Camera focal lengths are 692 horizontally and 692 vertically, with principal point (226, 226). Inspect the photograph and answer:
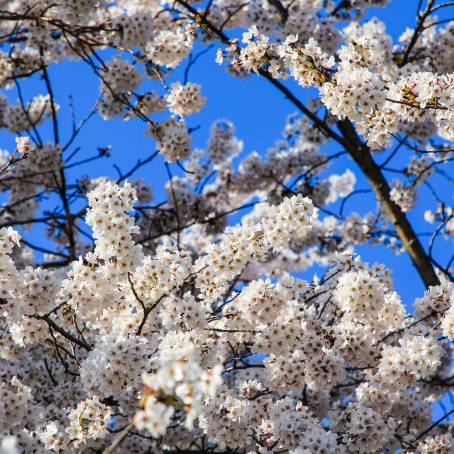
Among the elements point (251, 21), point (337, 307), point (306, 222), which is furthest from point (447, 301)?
point (251, 21)

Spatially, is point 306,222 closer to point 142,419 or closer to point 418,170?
point 142,419

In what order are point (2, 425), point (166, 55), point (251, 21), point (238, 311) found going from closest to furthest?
point (2, 425) < point (238, 311) < point (166, 55) < point (251, 21)

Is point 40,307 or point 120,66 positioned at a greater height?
point 120,66

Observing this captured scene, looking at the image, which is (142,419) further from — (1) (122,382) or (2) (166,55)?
(2) (166,55)

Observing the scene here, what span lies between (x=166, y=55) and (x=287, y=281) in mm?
4444

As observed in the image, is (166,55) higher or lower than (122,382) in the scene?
higher

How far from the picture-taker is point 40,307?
5.92 metres

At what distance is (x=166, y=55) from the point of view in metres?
10.0

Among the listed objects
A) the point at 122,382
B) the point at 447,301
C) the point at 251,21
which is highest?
the point at 251,21

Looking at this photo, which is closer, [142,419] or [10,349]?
[142,419]

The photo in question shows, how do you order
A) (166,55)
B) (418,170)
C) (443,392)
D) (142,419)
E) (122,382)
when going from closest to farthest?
A: 1. (142,419)
2. (122,382)
3. (166,55)
4. (443,392)
5. (418,170)

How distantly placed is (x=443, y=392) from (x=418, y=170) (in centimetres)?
474

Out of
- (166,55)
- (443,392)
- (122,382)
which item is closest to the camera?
(122,382)

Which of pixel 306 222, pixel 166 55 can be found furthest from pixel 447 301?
pixel 166 55
